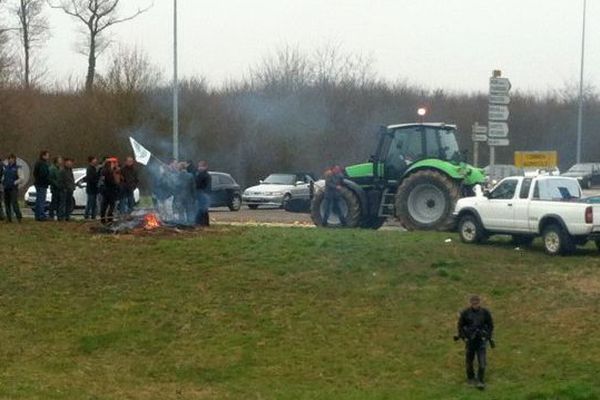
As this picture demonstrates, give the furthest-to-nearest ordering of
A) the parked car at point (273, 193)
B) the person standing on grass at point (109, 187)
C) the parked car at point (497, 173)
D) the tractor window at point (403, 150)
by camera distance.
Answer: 1. the parked car at point (273, 193)
2. the tractor window at point (403, 150)
3. the person standing on grass at point (109, 187)
4. the parked car at point (497, 173)

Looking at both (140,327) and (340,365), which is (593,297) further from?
(140,327)

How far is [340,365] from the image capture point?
19.5m

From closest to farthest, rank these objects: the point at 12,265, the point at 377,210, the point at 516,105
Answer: the point at 12,265 < the point at 377,210 < the point at 516,105

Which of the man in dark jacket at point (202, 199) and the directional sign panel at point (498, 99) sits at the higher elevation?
the directional sign panel at point (498, 99)

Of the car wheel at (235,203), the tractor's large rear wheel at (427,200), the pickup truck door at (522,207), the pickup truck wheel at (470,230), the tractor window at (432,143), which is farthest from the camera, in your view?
the car wheel at (235,203)

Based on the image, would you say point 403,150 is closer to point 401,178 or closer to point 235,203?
point 401,178

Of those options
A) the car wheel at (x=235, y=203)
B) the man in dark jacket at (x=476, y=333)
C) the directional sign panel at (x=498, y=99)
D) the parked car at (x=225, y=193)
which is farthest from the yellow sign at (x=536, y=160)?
the man in dark jacket at (x=476, y=333)

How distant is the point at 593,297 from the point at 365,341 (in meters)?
4.18

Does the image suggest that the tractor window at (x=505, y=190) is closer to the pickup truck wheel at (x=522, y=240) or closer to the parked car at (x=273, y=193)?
the pickup truck wheel at (x=522, y=240)

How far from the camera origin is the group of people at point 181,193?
96.3ft

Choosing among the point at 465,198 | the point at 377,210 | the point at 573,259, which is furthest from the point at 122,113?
the point at 573,259

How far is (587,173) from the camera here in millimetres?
66875

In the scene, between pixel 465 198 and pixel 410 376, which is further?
pixel 465 198

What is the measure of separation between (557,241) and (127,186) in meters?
11.2
